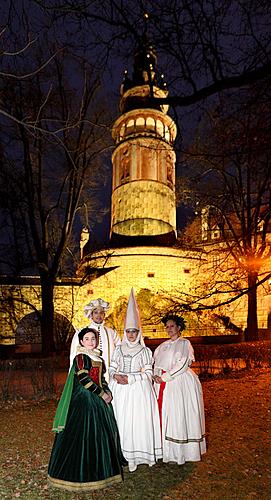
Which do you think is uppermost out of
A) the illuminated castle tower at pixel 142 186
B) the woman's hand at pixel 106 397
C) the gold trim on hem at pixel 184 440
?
the illuminated castle tower at pixel 142 186

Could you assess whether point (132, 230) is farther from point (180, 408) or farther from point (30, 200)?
point (180, 408)

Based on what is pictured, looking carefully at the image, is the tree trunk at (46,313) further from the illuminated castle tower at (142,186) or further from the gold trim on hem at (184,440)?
the illuminated castle tower at (142,186)

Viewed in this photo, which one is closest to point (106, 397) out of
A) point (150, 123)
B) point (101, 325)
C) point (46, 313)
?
point (101, 325)

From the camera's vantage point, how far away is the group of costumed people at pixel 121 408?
430 cm

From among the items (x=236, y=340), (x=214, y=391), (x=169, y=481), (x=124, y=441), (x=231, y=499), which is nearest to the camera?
(x=231, y=499)

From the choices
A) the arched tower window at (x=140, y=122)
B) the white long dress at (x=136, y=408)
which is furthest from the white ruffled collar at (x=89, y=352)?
the arched tower window at (x=140, y=122)

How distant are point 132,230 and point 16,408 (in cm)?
2377

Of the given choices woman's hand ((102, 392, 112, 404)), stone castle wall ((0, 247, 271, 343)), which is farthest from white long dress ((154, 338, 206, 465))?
stone castle wall ((0, 247, 271, 343))

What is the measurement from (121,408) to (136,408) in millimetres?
203

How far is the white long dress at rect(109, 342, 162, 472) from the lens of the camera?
4.94m

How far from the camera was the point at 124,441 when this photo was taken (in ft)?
16.3

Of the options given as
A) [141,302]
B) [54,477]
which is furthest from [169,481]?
[141,302]

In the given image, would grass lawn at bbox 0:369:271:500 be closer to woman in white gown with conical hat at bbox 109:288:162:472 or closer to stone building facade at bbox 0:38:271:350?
woman in white gown with conical hat at bbox 109:288:162:472

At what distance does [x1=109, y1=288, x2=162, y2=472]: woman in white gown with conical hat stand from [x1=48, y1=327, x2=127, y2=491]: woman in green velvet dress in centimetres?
33
